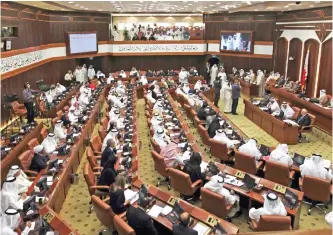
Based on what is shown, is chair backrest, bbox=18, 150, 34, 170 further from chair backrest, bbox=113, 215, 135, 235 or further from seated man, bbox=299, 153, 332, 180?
→ seated man, bbox=299, 153, 332, 180

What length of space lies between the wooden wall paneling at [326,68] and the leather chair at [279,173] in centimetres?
855

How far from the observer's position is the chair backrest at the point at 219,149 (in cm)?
942

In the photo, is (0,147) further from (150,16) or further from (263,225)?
(150,16)

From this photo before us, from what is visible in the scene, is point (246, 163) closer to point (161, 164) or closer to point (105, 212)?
point (161, 164)

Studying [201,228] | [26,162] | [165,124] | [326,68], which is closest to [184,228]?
[201,228]

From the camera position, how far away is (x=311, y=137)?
1256 cm

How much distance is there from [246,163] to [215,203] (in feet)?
6.96

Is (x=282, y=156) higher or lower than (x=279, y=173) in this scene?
higher

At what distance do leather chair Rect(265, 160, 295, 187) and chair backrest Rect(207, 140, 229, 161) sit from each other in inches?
61.8

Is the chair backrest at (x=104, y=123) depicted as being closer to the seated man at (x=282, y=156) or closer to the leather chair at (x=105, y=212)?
the leather chair at (x=105, y=212)

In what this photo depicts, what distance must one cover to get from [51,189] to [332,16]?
13.1 metres

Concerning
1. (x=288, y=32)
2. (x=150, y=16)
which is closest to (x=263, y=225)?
(x=288, y=32)

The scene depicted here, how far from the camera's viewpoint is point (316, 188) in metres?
7.22

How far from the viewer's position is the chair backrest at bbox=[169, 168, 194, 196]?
24.0ft
